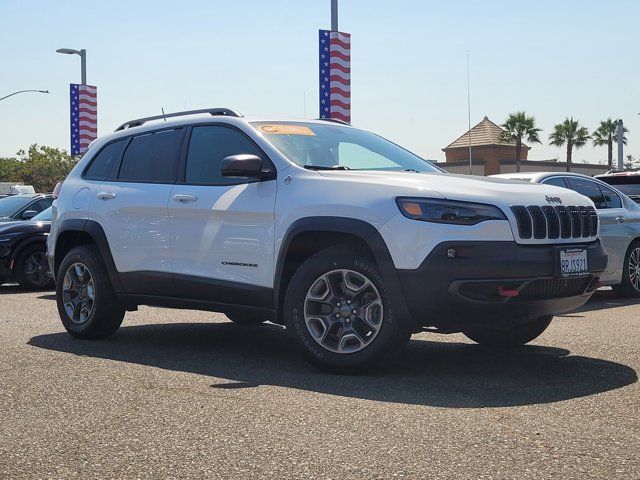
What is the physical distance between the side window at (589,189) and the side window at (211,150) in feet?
17.3

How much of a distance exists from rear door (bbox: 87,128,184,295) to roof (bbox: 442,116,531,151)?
62.8 meters

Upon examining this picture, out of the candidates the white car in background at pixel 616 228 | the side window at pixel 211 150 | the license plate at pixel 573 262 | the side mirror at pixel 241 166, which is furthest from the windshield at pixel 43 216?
the license plate at pixel 573 262

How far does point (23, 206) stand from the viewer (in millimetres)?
16516

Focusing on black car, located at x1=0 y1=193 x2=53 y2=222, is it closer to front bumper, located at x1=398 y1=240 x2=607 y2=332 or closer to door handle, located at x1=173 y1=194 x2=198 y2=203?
door handle, located at x1=173 y1=194 x2=198 y2=203

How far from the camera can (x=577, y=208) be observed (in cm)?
655

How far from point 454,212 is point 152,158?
3037 millimetres

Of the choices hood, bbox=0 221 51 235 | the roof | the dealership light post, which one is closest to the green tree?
the roof

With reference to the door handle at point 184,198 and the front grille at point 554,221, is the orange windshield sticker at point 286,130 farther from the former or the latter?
the front grille at point 554,221

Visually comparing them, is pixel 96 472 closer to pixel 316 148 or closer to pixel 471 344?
pixel 316 148

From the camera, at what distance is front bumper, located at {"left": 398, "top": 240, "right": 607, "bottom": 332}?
5.86 meters

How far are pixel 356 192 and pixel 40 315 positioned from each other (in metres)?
5.29

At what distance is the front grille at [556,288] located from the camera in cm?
600

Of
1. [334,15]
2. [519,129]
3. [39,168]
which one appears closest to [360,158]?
[334,15]

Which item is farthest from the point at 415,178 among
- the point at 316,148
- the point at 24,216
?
the point at 24,216
